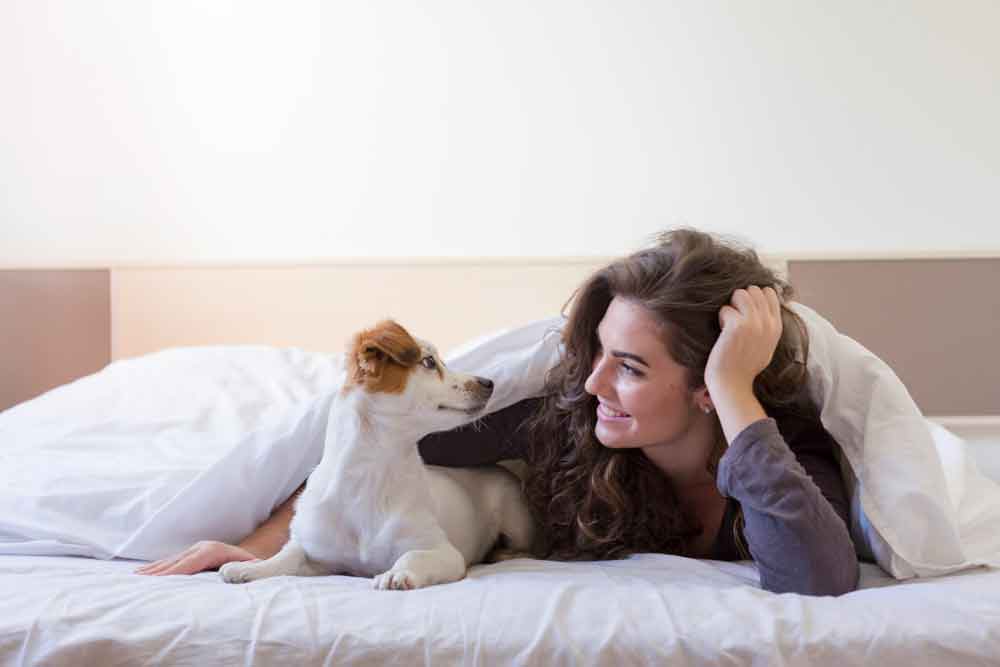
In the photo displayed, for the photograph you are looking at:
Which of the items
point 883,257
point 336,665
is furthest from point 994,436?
point 336,665

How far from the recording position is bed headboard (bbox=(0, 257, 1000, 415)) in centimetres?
283

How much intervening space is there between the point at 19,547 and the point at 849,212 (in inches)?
97.0

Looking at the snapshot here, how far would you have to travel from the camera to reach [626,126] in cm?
322

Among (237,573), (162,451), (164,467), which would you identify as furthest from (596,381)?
(162,451)

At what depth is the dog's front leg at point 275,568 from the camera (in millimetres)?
1233

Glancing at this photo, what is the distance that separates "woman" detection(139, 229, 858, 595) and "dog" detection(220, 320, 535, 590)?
0.14m

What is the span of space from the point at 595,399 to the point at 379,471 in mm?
330

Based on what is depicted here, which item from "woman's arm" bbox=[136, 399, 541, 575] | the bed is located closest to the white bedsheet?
the bed

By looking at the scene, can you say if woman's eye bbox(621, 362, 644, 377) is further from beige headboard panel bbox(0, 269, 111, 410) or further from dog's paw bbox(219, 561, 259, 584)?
beige headboard panel bbox(0, 269, 111, 410)

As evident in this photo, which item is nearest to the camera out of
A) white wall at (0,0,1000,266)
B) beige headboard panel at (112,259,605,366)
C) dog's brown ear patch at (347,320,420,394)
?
dog's brown ear patch at (347,320,420,394)

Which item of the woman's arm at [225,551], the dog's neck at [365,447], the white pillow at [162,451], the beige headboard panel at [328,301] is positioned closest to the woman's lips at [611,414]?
the dog's neck at [365,447]

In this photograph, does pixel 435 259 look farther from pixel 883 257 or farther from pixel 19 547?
pixel 19 547

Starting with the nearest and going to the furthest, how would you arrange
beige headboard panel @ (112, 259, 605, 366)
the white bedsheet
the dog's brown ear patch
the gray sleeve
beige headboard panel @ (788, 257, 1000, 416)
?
the white bedsheet
the gray sleeve
the dog's brown ear patch
beige headboard panel @ (788, 257, 1000, 416)
beige headboard panel @ (112, 259, 605, 366)

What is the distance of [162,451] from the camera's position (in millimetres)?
1983
